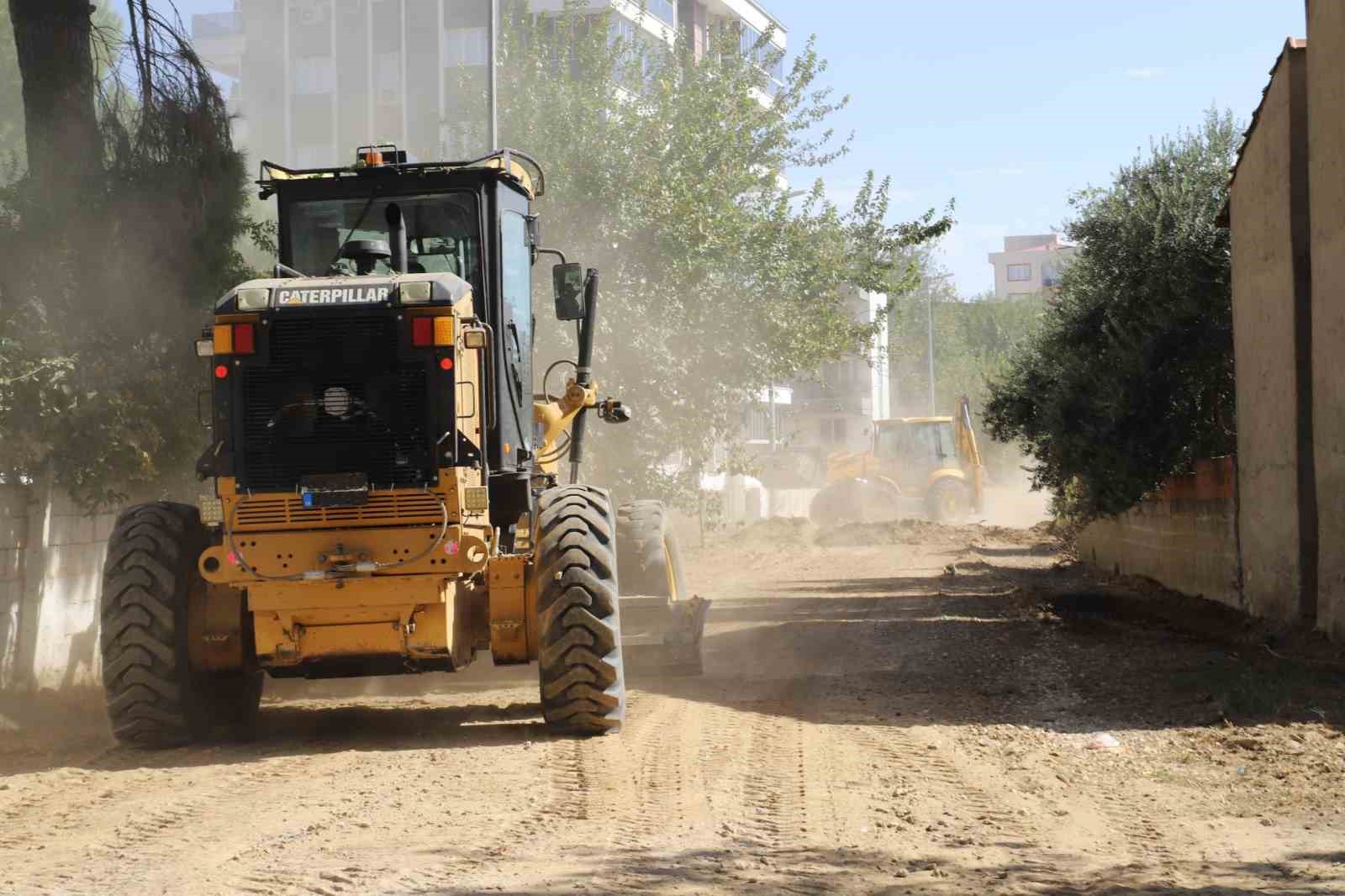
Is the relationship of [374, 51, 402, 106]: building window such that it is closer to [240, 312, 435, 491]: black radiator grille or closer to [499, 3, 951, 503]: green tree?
[499, 3, 951, 503]: green tree

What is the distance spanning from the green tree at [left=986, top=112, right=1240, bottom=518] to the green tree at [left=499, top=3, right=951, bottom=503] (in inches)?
216

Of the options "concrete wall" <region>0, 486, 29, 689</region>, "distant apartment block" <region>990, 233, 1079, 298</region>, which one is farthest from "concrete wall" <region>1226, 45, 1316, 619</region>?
"distant apartment block" <region>990, 233, 1079, 298</region>

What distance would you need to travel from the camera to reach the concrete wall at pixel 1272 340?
1459cm

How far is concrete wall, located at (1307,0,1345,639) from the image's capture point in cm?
1330

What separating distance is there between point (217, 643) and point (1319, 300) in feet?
31.4

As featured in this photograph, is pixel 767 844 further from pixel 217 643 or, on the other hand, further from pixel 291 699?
pixel 291 699

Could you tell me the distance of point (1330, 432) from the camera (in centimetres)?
1360

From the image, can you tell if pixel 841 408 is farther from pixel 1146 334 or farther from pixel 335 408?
pixel 335 408

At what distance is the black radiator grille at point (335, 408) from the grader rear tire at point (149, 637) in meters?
0.86

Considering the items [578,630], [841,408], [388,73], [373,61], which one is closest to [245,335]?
[578,630]

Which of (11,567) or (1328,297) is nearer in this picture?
(11,567)

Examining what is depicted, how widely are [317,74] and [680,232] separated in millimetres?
35306

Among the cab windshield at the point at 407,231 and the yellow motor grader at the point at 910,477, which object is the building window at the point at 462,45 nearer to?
the yellow motor grader at the point at 910,477

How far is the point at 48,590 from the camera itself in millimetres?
12383
